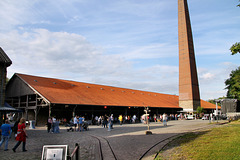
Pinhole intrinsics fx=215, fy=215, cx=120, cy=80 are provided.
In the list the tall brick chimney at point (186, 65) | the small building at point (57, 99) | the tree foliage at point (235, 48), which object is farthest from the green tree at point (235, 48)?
the tall brick chimney at point (186, 65)

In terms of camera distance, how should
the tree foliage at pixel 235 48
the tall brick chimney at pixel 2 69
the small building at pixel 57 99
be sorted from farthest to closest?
1. the small building at pixel 57 99
2. the tall brick chimney at pixel 2 69
3. the tree foliage at pixel 235 48

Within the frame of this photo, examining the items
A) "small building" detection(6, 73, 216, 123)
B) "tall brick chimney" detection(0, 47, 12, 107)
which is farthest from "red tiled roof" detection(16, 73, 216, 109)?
"tall brick chimney" detection(0, 47, 12, 107)

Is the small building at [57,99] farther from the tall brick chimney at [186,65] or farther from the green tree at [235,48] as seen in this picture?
the green tree at [235,48]

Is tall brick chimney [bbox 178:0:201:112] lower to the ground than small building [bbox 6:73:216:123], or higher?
higher

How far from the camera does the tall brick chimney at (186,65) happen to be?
4759cm

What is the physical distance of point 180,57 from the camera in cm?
4912

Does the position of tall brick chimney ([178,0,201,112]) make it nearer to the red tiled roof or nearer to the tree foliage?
the red tiled roof

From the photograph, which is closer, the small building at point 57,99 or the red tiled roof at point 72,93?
the small building at point 57,99

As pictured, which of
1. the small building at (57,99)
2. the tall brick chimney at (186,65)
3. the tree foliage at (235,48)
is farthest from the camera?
the tall brick chimney at (186,65)

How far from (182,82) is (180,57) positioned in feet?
18.8

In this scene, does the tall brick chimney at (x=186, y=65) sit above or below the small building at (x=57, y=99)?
above

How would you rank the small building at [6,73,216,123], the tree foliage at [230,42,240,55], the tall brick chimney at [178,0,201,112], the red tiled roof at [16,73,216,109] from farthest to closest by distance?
the tall brick chimney at [178,0,201,112] < the red tiled roof at [16,73,216,109] < the small building at [6,73,216,123] < the tree foliage at [230,42,240,55]

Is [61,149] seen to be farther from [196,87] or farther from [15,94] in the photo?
[196,87]

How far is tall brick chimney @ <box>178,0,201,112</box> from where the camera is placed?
156 ft
